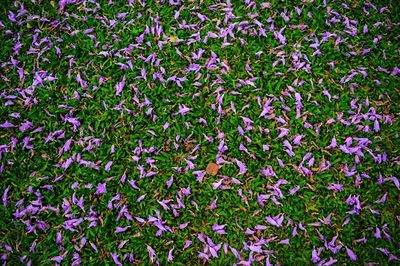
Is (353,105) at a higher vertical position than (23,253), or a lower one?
higher

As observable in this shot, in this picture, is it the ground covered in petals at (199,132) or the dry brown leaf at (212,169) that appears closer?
the ground covered in petals at (199,132)

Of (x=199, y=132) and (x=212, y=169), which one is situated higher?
(x=199, y=132)

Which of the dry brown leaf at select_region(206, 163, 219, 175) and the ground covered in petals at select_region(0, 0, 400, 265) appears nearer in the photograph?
the ground covered in petals at select_region(0, 0, 400, 265)

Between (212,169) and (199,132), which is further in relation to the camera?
(199,132)

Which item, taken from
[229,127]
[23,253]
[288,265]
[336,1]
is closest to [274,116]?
[229,127]

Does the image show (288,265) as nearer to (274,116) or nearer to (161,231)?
(161,231)
